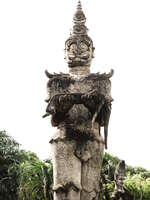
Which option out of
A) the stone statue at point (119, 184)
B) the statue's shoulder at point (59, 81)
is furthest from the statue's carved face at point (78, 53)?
the stone statue at point (119, 184)

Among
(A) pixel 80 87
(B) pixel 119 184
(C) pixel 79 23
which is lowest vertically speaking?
(B) pixel 119 184

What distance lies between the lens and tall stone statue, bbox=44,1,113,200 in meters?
6.89

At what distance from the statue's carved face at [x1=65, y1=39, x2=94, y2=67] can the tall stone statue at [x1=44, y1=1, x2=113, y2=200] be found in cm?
32

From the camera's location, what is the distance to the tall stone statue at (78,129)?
22.6 feet

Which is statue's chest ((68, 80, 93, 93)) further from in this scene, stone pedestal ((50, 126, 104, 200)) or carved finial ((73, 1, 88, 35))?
carved finial ((73, 1, 88, 35))

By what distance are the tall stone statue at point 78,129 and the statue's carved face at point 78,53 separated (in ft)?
1.05

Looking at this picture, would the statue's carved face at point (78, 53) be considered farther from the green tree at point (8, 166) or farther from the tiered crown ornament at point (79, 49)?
the green tree at point (8, 166)

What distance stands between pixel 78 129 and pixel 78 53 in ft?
5.23

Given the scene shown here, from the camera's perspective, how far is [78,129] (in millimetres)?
7121

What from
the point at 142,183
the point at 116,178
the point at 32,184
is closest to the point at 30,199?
the point at 32,184

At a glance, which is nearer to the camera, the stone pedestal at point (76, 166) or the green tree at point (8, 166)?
the stone pedestal at point (76, 166)

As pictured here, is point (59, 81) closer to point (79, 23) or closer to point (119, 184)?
point (79, 23)

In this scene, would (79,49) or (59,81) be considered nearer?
(59,81)

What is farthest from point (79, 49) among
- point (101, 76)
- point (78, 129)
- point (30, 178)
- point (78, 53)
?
point (30, 178)
